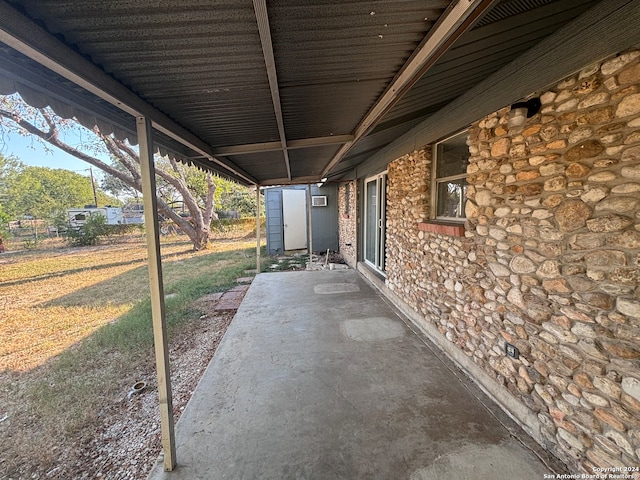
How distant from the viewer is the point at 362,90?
1.88m

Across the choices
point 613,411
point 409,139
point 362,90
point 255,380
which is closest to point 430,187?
point 409,139

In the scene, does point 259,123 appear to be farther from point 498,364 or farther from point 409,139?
point 498,364

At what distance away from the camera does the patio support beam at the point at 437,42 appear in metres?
1.02

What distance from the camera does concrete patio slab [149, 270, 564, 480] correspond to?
5.42 ft

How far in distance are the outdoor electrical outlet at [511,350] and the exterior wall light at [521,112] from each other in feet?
5.39

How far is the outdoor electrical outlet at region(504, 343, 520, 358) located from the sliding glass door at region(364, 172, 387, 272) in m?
3.28

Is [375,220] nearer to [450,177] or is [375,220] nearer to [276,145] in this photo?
[450,177]

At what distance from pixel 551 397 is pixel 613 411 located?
1.16 ft

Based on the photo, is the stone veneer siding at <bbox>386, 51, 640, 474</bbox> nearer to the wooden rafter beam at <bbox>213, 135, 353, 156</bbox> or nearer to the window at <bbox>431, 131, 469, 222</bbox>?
the window at <bbox>431, 131, 469, 222</bbox>

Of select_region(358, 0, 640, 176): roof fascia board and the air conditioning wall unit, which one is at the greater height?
select_region(358, 0, 640, 176): roof fascia board

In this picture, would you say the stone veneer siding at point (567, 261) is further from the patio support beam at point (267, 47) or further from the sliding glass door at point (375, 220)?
the sliding glass door at point (375, 220)

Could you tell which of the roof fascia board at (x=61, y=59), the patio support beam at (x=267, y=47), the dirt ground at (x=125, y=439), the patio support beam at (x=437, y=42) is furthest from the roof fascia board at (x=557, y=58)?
the dirt ground at (x=125, y=439)

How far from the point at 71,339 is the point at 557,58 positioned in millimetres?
5997

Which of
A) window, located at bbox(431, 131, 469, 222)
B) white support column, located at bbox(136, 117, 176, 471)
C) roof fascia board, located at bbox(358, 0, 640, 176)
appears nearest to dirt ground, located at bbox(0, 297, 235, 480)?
white support column, located at bbox(136, 117, 176, 471)
